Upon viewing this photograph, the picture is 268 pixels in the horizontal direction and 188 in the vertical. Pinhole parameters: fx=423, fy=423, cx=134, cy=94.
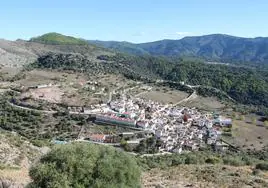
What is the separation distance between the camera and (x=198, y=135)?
83500 millimetres

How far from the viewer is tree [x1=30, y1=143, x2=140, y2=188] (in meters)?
19.0

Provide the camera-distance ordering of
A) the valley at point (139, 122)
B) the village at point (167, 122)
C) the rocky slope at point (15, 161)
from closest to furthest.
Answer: the rocky slope at point (15, 161), the valley at point (139, 122), the village at point (167, 122)

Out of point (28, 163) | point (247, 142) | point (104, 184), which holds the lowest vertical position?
point (247, 142)

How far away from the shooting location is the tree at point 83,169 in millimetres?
18969

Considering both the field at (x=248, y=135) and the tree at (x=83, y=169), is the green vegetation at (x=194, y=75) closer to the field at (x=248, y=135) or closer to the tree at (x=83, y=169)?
the field at (x=248, y=135)

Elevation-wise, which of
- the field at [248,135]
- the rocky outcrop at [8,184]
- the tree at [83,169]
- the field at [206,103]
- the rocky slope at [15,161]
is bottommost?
the field at [248,135]

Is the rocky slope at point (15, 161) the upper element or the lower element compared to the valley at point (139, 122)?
upper

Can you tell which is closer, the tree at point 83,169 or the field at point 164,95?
the tree at point 83,169

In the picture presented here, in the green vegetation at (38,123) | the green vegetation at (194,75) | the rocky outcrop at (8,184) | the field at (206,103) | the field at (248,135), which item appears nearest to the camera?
the rocky outcrop at (8,184)

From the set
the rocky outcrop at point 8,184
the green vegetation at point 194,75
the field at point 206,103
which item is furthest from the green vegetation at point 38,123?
the green vegetation at point 194,75

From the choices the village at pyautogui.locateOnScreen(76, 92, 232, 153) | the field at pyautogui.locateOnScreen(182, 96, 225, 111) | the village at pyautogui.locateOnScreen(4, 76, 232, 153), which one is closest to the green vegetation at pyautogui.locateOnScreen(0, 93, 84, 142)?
the village at pyautogui.locateOnScreen(4, 76, 232, 153)

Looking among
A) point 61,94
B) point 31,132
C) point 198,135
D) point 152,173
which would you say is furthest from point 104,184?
point 61,94

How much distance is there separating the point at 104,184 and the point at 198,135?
2604 inches

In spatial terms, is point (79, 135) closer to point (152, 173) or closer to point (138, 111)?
point (138, 111)
